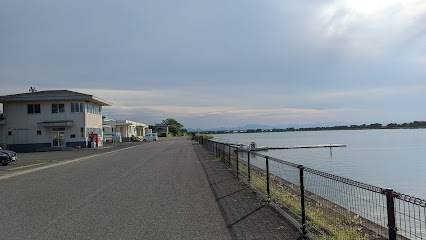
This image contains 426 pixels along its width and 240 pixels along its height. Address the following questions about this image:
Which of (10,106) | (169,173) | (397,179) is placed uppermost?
(10,106)

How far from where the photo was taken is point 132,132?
78.5 meters

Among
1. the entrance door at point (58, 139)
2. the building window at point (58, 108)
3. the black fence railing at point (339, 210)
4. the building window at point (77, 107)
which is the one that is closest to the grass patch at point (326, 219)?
the black fence railing at point (339, 210)

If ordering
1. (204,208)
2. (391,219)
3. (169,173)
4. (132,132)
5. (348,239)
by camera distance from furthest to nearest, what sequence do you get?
1. (132,132)
2. (169,173)
3. (204,208)
4. (348,239)
5. (391,219)

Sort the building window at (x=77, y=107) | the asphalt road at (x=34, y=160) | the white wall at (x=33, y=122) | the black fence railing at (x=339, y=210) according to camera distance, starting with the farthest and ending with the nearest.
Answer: the building window at (x=77, y=107)
the white wall at (x=33, y=122)
the asphalt road at (x=34, y=160)
the black fence railing at (x=339, y=210)

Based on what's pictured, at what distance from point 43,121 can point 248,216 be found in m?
38.6

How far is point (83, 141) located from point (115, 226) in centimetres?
3600

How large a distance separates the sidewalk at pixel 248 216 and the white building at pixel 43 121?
33.2m

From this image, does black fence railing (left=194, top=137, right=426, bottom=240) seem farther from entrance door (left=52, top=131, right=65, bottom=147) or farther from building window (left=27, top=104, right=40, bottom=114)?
building window (left=27, top=104, right=40, bottom=114)

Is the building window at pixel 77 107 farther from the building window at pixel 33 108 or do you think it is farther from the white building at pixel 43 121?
the building window at pixel 33 108

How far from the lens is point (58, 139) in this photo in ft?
128

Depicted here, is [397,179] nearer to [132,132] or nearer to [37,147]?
[37,147]

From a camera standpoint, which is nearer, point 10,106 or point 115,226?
point 115,226

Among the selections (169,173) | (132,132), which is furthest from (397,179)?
(132,132)

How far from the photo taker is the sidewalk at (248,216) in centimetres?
536
